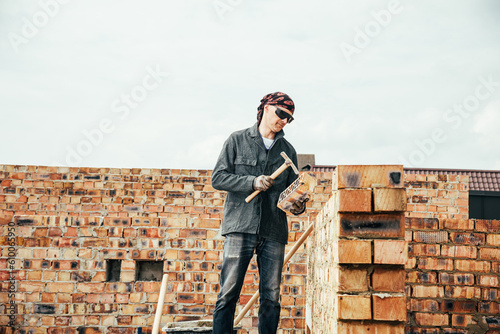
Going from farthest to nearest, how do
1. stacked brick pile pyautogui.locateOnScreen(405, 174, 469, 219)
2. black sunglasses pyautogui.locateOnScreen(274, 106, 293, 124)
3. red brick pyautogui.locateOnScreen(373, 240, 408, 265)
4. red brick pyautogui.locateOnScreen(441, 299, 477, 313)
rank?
stacked brick pile pyautogui.locateOnScreen(405, 174, 469, 219)
red brick pyautogui.locateOnScreen(441, 299, 477, 313)
black sunglasses pyautogui.locateOnScreen(274, 106, 293, 124)
red brick pyautogui.locateOnScreen(373, 240, 408, 265)

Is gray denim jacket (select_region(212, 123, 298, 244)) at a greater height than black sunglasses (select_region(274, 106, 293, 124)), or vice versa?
black sunglasses (select_region(274, 106, 293, 124))

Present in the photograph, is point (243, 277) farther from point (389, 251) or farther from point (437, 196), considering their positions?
point (437, 196)

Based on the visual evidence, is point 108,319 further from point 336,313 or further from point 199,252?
point 336,313

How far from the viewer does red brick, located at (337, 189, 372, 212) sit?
1.82m

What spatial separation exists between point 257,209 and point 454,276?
152 cm

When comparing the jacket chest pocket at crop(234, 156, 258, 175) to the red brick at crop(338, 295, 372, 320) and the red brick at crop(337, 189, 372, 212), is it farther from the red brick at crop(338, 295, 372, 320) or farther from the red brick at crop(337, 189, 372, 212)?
the red brick at crop(338, 295, 372, 320)

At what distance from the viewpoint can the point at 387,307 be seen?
178 centimetres

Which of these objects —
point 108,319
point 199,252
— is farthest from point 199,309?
point 108,319

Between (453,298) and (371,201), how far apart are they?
1.87 m

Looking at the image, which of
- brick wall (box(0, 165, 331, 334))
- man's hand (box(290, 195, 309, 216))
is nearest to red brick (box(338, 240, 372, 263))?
man's hand (box(290, 195, 309, 216))

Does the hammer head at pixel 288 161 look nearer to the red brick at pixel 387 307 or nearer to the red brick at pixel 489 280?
the red brick at pixel 387 307

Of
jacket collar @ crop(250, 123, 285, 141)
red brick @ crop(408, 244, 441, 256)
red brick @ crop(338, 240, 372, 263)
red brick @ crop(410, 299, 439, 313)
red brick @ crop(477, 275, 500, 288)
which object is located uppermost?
jacket collar @ crop(250, 123, 285, 141)

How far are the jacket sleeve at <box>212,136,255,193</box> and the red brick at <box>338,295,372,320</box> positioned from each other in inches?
39.2

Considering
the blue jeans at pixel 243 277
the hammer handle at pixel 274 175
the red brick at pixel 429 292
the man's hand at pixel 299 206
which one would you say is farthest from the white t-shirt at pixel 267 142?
the red brick at pixel 429 292
